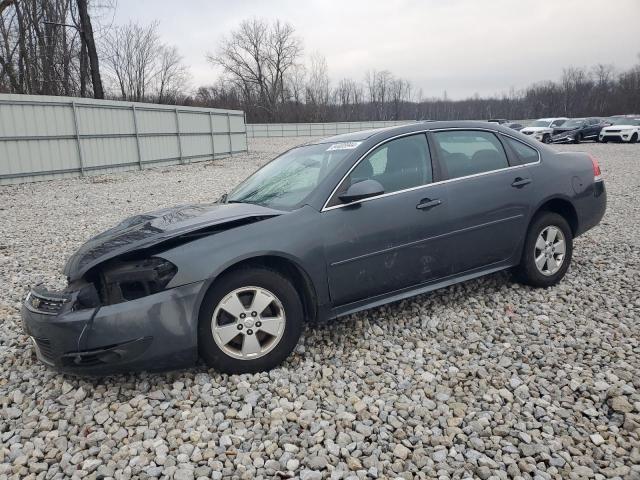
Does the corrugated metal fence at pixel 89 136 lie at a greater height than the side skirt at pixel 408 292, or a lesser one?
greater

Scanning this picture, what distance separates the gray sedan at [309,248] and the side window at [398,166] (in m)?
0.01

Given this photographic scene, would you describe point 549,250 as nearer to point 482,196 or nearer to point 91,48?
point 482,196

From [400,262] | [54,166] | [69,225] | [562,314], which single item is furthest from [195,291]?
[54,166]

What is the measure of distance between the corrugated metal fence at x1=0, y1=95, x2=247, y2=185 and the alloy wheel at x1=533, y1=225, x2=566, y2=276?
14.2 m

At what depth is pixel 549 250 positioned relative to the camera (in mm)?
4340

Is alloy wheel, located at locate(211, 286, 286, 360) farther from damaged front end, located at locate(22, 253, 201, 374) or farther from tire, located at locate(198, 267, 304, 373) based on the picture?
damaged front end, located at locate(22, 253, 201, 374)

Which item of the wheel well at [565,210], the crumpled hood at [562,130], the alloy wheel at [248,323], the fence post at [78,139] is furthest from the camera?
the crumpled hood at [562,130]

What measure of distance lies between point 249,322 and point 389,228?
3.94 feet

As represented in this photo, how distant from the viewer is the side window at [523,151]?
4281 mm

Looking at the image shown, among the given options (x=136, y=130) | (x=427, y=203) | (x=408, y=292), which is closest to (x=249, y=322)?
(x=408, y=292)

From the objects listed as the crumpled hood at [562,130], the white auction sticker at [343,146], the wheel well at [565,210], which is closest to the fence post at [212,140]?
the crumpled hood at [562,130]

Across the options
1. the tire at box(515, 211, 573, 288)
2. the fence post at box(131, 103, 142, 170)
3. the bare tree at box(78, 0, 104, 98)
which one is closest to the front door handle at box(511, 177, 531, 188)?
the tire at box(515, 211, 573, 288)

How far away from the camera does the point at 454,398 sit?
281cm

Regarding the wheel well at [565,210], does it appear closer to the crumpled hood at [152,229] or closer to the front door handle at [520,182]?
the front door handle at [520,182]
